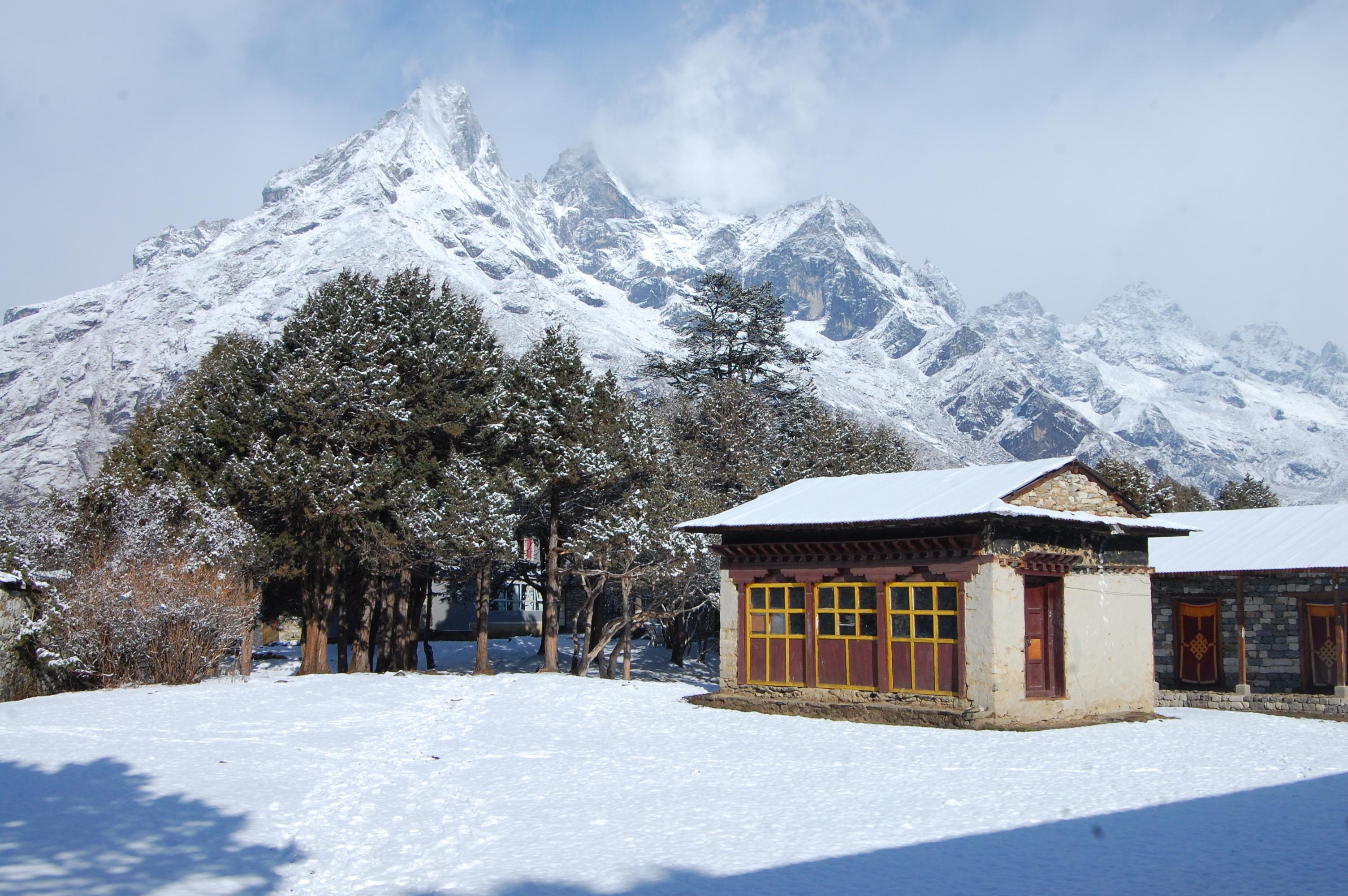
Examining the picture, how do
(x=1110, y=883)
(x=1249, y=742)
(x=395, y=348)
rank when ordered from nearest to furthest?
1. (x=1110, y=883)
2. (x=1249, y=742)
3. (x=395, y=348)

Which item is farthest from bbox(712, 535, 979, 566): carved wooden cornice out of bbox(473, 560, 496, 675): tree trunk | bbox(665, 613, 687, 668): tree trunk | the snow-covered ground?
bbox(665, 613, 687, 668): tree trunk

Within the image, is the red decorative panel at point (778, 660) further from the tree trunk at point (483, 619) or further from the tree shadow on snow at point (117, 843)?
the tree shadow on snow at point (117, 843)

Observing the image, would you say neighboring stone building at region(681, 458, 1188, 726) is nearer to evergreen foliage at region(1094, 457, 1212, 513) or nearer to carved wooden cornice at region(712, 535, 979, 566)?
carved wooden cornice at region(712, 535, 979, 566)

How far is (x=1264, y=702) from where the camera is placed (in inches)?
915

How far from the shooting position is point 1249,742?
1727cm

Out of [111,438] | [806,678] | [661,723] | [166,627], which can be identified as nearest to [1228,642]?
[806,678]

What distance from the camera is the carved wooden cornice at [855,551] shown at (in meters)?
18.9

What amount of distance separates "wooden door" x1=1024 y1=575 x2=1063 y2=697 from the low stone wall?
6.39 metres

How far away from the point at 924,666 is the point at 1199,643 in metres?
9.79

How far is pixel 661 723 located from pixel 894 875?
34.9ft

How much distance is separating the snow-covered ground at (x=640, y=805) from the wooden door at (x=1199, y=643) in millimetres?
5511

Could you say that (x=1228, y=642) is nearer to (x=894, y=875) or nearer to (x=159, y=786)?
(x=894, y=875)

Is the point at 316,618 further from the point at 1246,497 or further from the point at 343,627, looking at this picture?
the point at 1246,497

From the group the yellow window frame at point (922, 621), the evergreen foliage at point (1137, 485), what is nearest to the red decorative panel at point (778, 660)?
the yellow window frame at point (922, 621)
